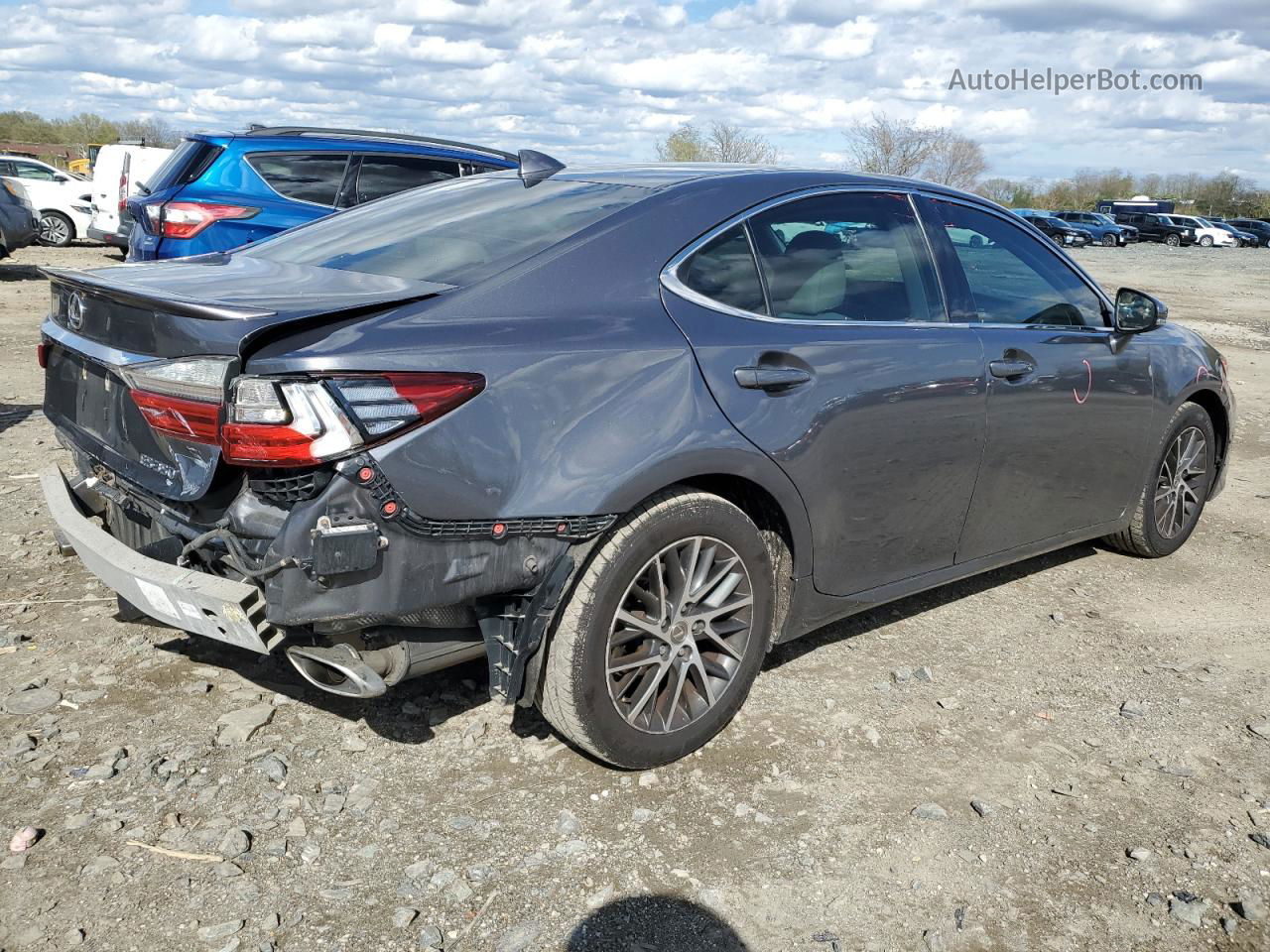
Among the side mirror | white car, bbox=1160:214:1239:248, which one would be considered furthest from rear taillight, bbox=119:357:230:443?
white car, bbox=1160:214:1239:248

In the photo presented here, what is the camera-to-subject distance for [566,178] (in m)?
3.85

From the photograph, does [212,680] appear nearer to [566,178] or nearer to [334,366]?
[334,366]

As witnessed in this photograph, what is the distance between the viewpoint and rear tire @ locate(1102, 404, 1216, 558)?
514 centimetres

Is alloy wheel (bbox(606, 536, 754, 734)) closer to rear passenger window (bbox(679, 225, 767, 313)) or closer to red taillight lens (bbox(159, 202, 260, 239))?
rear passenger window (bbox(679, 225, 767, 313))

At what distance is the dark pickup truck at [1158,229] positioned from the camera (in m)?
51.2

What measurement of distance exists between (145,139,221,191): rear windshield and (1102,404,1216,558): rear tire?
275 inches

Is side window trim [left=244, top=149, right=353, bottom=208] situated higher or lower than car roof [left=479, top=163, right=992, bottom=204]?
lower

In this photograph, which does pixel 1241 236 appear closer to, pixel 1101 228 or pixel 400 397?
pixel 1101 228

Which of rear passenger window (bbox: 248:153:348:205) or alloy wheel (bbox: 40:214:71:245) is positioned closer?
rear passenger window (bbox: 248:153:348:205)

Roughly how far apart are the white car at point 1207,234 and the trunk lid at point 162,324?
55.5 m

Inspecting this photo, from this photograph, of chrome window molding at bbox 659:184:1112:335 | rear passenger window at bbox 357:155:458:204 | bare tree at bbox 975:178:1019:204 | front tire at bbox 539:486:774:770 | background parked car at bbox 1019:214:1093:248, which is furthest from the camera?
bare tree at bbox 975:178:1019:204

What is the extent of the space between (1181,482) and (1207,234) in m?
52.4

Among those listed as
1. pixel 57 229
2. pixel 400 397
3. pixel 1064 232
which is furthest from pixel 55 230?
pixel 1064 232

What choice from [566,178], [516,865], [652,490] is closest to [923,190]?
[566,178]
